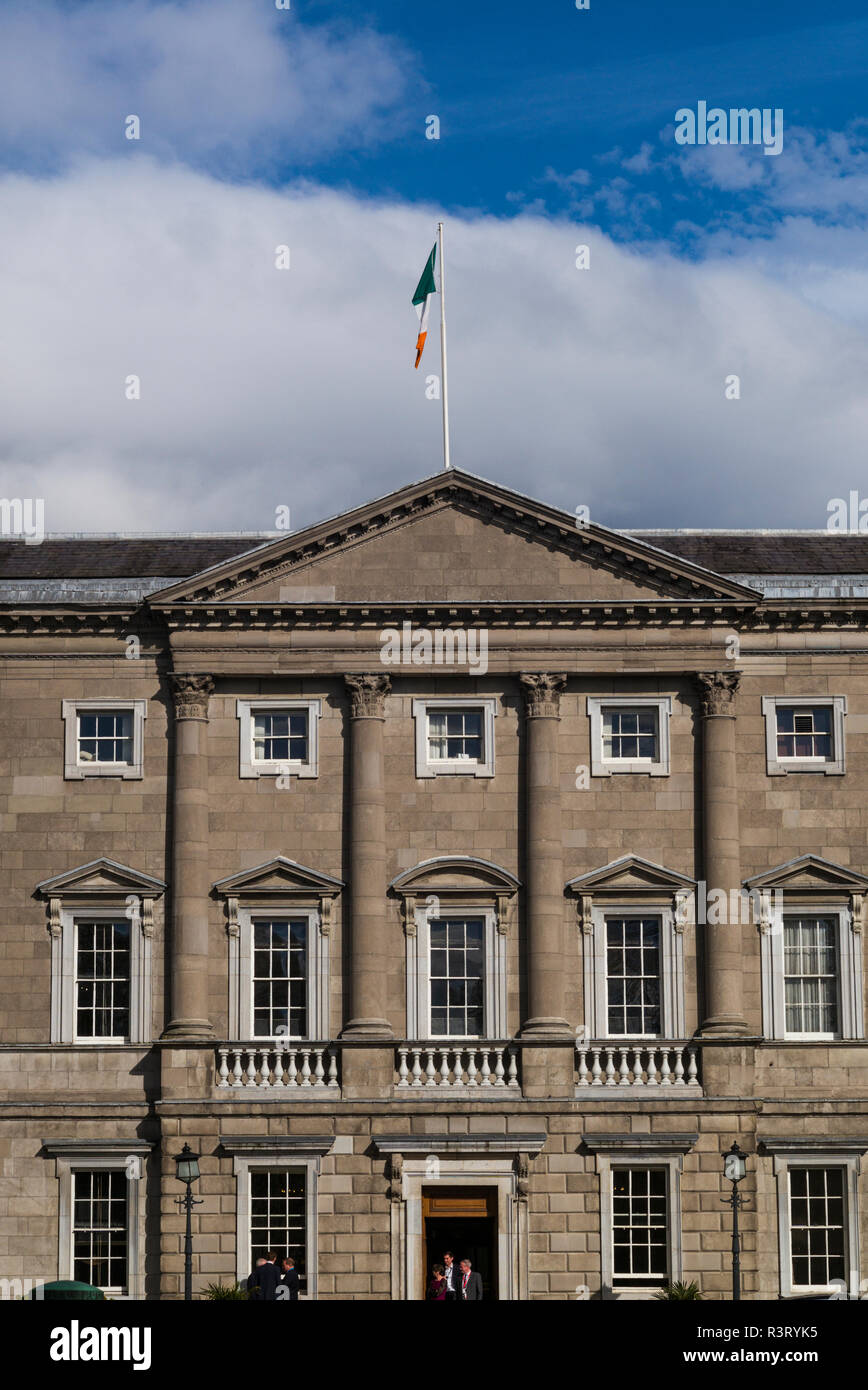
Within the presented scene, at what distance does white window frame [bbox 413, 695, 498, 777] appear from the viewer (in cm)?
3731

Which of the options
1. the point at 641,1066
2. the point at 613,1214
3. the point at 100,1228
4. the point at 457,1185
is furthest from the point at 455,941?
the point at 100,1228

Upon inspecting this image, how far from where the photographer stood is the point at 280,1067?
36.2m

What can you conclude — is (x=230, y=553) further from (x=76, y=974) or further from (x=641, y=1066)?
(x=641, y=1066)

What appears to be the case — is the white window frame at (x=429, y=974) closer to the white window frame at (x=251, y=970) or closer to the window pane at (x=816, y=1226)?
the white window frame at (x=251, y=970)

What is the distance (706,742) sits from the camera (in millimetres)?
37281

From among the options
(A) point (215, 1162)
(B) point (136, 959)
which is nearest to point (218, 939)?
(B) point (136, 959)

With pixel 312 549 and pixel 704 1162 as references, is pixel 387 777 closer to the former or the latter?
pixel 312 549

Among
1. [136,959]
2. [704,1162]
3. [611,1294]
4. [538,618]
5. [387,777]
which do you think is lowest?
[611,1294]

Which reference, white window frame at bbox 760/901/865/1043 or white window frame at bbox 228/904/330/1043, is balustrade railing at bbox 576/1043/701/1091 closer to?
white window frame at bbox 760/901/865/1043

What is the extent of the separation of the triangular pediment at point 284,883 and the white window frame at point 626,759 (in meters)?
5.70

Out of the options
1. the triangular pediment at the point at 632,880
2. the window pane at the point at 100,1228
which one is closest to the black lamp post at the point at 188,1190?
the window pane at the point at 100,1228
